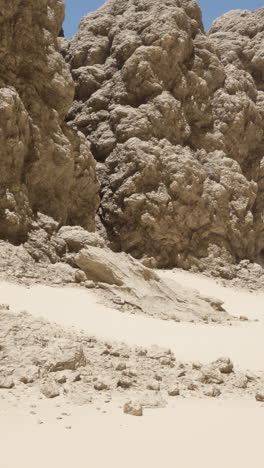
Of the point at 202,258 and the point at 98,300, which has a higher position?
the point at 202,258

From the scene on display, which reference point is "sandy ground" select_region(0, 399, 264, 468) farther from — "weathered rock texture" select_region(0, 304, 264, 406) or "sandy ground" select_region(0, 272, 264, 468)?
"weathered rock texture" select_region(0, 304, 264, 406)

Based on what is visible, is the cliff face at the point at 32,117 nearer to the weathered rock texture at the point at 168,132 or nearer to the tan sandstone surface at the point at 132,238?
the tan sandstone surface at the point at 132,238

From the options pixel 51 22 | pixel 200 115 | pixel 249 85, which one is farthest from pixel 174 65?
pixel 51 22

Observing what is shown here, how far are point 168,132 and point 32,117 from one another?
7.78 m

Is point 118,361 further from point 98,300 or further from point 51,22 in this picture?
point 51,22

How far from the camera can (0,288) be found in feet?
25.5

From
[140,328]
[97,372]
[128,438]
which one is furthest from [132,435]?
[140,328]

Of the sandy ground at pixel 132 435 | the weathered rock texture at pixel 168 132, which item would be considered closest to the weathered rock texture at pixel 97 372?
the sandy ground at pixel 132 435

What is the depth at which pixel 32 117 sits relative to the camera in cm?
1157

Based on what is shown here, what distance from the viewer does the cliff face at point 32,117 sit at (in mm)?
10398

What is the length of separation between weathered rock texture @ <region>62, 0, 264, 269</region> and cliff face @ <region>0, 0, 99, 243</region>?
5084 mm

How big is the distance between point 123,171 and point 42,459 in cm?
1517

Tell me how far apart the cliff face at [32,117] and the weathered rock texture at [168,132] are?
508cm

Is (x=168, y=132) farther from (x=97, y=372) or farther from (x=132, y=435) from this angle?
(x=132, y=435)
